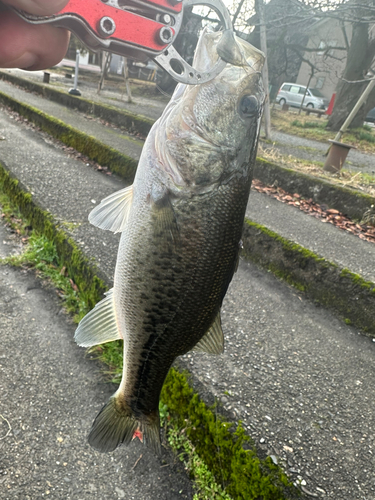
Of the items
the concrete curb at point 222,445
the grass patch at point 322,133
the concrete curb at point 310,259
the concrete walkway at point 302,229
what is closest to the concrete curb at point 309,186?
the concrete curb at point 310,259

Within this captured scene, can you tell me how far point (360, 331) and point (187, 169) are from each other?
277 cm

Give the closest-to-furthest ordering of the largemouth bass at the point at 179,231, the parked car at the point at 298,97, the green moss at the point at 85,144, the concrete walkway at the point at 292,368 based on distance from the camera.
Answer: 1. the largemouth bass at the point at 179,231
2. the concrete walkway at the point at 292,368
3. the green moss at the point at 85,144
4. the parked car at the point at 298,97

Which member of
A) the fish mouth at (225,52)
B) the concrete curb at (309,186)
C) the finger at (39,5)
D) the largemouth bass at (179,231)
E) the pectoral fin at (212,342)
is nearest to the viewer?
the finger at (39,5)

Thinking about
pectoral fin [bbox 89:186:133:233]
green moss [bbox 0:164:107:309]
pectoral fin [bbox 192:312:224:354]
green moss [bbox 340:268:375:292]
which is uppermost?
pectoral fin [bbox 89:186:133:233]

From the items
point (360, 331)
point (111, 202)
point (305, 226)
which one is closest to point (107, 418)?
point (111, 202)

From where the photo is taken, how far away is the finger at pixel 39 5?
749mm

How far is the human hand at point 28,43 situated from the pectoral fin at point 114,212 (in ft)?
1.52

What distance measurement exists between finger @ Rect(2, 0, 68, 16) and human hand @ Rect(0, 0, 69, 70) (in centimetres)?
11

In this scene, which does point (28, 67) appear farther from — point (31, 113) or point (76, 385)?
point (31, 113)

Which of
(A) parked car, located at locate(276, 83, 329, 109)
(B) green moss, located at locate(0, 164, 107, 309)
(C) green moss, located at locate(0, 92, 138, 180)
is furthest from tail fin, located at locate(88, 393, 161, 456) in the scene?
(A) parked car, located at locate(276, 83, 329, 109)

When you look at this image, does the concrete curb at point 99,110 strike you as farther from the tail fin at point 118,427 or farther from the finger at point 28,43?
the tail fin at point 118,427

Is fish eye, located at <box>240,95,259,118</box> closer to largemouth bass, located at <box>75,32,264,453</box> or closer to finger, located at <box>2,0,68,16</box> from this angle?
largemouth bass, located at <box>75,32,264,453</box>

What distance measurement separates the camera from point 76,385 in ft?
8.46

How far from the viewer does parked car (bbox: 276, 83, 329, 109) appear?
96.0ft
